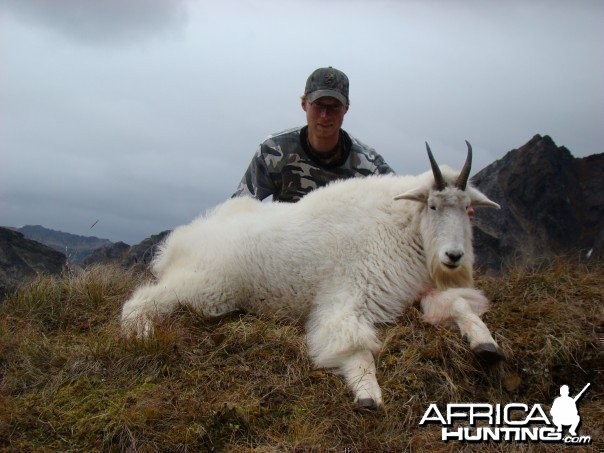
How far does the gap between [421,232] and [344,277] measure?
0.70 metres

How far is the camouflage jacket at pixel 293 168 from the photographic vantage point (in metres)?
6.85

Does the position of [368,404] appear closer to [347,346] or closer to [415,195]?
[347,346]

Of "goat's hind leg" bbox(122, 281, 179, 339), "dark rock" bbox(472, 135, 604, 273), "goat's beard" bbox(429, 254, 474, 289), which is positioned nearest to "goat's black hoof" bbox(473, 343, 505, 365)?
"goat's beard" bbox(429, 254, 474, 289)

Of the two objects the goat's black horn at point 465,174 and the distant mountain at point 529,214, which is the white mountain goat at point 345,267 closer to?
the goat's black horn at point 465,174

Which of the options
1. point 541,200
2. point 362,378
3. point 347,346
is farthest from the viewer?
point 541,200

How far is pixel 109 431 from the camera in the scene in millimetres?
3236

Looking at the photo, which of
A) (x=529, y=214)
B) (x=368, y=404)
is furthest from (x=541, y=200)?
(x=368, y=404)

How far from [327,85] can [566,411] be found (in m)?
4.01

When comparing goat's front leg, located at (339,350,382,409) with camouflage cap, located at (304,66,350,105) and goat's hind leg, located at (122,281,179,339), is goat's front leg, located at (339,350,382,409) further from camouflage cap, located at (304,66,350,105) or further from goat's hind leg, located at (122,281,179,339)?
camouflage cap, located at (304,66,350,105)

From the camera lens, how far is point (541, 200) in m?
9.70

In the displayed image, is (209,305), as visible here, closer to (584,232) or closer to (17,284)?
(17,284)

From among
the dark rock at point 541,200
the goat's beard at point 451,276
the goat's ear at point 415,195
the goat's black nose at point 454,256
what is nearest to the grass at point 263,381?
the goat's beard at point 451,276

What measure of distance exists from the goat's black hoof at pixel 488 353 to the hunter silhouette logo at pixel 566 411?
16.3 inches

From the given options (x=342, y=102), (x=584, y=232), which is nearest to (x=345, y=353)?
(x=342, y=102)
